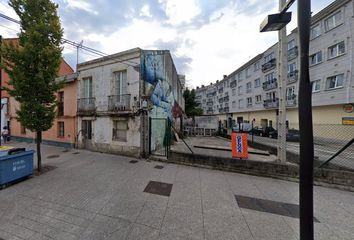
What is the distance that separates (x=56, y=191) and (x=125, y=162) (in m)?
3.58

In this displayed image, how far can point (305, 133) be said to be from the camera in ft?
5.31

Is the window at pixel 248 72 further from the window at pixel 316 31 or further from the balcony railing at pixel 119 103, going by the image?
the balcony railing at pixel 119 103

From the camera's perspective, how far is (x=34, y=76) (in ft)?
21.9

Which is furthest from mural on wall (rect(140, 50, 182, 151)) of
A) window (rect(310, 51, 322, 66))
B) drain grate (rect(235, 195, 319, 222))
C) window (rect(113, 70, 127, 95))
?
window (rect(310, 51, 322, 66))

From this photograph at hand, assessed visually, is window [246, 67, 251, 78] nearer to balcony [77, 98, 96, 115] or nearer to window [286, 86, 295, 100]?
window [286, 86, 295, 100]

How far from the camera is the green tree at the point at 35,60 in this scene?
6414 millimetres

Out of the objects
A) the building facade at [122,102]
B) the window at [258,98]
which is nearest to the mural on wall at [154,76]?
the building facade at [122,102]

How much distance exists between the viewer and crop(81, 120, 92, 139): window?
1142cm

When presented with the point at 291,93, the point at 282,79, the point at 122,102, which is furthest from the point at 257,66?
the point at 122,102

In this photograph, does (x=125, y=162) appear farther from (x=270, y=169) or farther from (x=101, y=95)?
(x=270, y=169)

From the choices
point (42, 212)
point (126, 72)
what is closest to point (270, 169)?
point (42, 212)

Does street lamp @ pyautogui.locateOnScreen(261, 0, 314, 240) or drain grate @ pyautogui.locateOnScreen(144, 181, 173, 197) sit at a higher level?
street lamp @ pyautogui.locateOnScreen(261, 0, 314, 240)

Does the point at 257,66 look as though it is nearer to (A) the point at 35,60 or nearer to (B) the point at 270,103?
(B) the point at 270,103

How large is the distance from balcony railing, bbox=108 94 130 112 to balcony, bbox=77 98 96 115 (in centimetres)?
157
